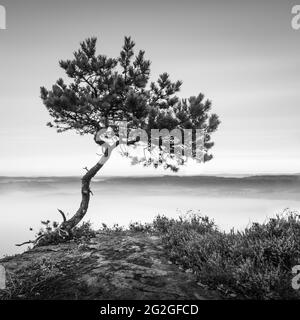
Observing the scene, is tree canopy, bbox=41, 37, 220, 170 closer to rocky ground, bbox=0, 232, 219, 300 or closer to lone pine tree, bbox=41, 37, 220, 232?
lone pine tree, bbox=41, 37, 220, 232

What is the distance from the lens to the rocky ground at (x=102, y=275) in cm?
579

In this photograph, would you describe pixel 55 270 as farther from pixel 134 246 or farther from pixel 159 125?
pixel 159 125

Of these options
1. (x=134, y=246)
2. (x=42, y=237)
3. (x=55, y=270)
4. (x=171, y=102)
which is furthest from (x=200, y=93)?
(x=42, y=237)

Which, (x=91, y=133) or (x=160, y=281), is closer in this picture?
(x=160, y=281)

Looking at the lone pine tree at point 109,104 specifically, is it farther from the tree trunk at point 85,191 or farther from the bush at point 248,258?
the bush at point 248,258

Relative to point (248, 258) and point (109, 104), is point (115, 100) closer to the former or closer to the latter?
point (109, 104)

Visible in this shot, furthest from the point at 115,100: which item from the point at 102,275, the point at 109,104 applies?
the point at 102,275

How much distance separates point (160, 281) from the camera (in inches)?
245

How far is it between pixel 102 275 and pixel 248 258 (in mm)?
3374

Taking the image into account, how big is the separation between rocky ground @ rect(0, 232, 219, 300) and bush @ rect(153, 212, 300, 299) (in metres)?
0.33

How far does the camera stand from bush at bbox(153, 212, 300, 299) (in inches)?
209

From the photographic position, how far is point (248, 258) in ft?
19.8

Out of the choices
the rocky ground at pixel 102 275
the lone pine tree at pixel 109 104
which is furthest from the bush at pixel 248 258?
the lone pine tree at pixel 109 104
